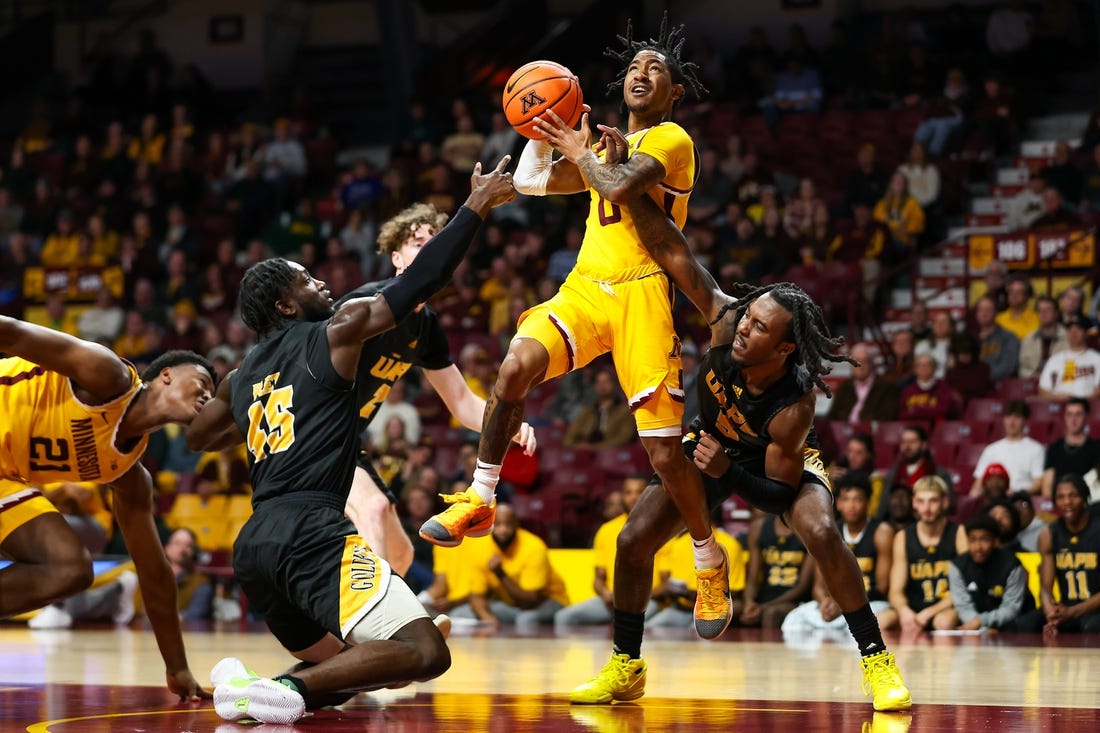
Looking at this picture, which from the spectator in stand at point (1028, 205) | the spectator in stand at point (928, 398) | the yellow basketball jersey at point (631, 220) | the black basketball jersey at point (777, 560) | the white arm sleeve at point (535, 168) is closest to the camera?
the yellow basketball jersey at point (631, 220)

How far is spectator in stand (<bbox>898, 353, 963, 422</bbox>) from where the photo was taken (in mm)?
12289

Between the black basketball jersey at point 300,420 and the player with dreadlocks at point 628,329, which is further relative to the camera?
the player with dreadlocks at point 628,329

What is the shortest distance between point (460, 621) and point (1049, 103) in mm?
9498

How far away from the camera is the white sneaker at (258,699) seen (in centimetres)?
494

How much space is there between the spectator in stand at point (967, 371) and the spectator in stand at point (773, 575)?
2.38m

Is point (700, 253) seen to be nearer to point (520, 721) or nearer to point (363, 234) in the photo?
point (363, 234)

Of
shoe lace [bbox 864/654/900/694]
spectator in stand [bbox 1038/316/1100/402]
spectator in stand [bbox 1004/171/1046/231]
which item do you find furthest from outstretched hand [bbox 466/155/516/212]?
spectator in stand [bbox 1004/171/1046/231]

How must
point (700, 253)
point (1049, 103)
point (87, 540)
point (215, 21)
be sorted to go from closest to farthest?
point (87, 540), point (700, 253), point (1049, 103), point (215, 21)

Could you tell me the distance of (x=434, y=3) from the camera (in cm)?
2156

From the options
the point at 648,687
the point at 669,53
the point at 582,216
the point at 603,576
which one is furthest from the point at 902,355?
the point at 669,53

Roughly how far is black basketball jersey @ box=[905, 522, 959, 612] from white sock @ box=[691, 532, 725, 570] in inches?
180

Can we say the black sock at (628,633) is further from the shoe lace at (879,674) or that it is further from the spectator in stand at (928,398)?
the spectator in stand at (928,398)

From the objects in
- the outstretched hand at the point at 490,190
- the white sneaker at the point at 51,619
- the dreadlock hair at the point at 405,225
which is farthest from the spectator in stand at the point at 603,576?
the outstretched hand at the point at 490,190

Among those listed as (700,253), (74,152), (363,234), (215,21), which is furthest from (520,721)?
(215,21)
